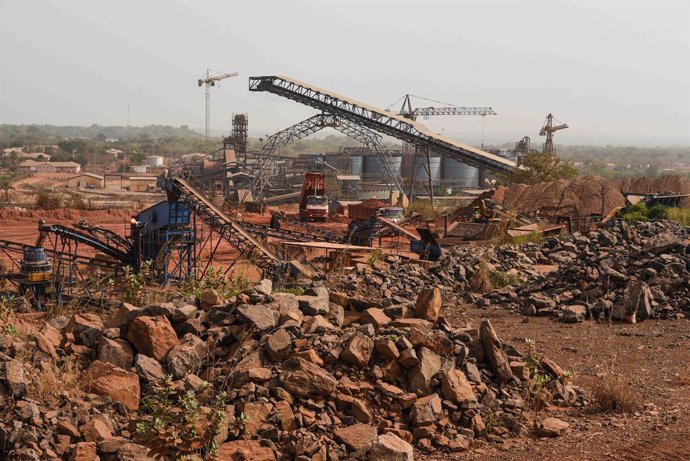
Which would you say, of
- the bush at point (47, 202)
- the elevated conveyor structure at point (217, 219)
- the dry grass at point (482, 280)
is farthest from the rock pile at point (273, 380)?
the bush at point (47, 202)

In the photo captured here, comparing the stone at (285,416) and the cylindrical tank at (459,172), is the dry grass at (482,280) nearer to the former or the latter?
the stone at (285,416)

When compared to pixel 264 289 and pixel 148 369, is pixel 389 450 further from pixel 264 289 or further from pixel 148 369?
pixel 264 289

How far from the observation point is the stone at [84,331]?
326 inches

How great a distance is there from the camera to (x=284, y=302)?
9086mm

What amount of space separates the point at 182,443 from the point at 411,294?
32.7ft

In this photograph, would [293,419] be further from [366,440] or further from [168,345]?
[168,345]

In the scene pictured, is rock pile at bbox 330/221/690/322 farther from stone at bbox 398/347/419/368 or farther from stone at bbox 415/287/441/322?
stone at bbox 398/347/419/368

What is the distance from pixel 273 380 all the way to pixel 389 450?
142 cm

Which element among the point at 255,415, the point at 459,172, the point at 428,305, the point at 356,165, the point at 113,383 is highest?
the point at 356,165

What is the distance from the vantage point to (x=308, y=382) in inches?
301

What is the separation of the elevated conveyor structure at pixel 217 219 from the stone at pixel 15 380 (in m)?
12.9

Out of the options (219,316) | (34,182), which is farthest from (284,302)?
(34,182)

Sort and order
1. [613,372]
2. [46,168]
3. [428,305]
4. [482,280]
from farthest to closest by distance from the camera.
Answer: [46,168], [482,280], [613,372], [428,305]

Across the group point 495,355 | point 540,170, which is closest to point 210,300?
point 495,355
